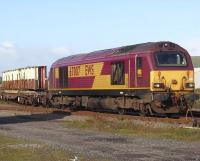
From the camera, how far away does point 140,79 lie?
26.3 meters

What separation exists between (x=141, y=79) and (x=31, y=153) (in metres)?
13.5

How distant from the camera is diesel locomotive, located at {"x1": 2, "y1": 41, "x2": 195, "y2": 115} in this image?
25297mm

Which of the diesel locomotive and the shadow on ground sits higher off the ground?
the diesel locomotive

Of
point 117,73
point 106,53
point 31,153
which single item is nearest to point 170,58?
point 117,73

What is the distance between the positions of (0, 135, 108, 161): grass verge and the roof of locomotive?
1204 cm

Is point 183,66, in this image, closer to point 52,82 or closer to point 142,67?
point 142,67

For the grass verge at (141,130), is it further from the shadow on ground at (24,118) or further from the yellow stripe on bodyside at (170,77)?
the yellow stripe on bodyside at (170,77)

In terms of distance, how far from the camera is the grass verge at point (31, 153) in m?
12.6

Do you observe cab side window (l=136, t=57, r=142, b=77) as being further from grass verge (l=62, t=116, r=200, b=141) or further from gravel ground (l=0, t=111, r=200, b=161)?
gravel ground (l=0, t=111, r=200, b=161)

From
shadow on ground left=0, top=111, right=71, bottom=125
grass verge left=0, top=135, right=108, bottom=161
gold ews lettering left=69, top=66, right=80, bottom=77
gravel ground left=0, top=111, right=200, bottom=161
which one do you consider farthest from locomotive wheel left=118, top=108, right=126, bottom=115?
grass verge left=0, top=135, right=108, bottom=161

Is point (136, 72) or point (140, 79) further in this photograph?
point (136, 72)

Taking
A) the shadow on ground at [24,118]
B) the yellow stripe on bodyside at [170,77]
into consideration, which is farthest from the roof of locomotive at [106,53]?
the shadow on ground at [24,118]

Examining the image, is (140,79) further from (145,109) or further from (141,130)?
(141,130)

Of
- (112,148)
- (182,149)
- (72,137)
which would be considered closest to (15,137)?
(72,137)
